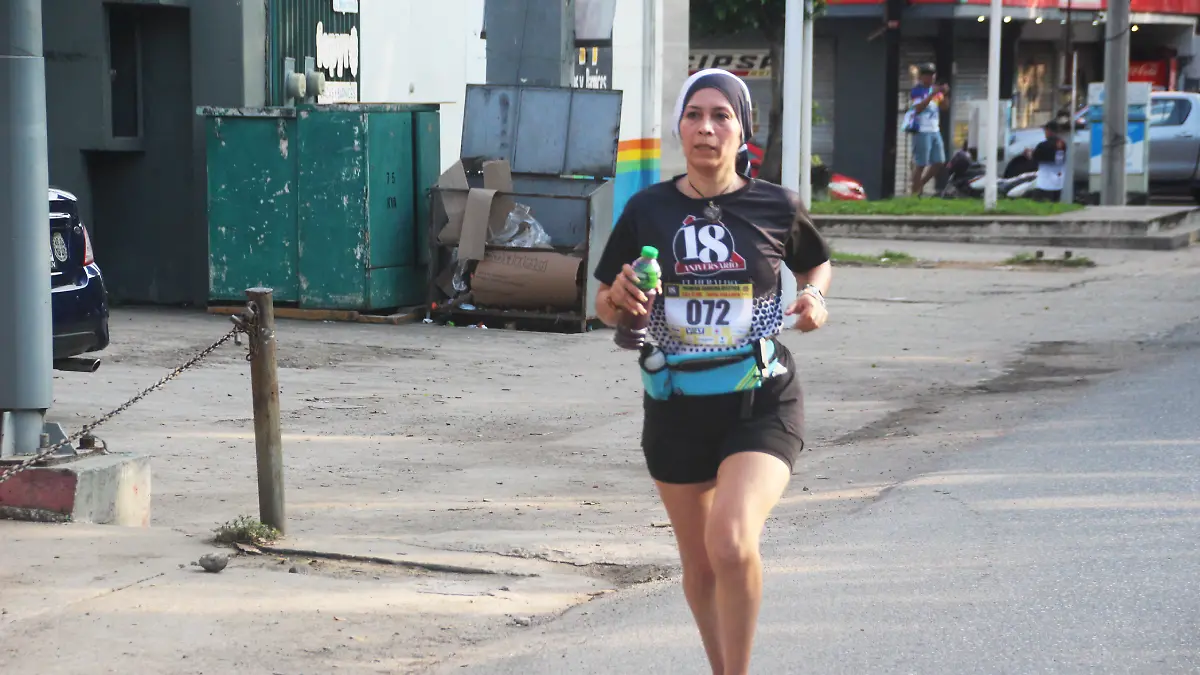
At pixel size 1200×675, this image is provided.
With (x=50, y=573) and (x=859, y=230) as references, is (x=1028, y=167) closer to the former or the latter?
(x=859, y=230)

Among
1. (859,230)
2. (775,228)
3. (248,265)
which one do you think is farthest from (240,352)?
(859,230)

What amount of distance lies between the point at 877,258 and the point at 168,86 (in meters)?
9.32

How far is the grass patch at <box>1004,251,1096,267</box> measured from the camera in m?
19.8

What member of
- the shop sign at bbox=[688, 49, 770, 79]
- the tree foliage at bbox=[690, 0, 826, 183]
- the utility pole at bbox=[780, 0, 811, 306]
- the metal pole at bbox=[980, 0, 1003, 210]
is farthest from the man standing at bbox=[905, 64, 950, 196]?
the utility pole at bbox=[780, 0, 811, 306]

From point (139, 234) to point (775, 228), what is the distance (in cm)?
1098

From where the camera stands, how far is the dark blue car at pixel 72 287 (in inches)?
344

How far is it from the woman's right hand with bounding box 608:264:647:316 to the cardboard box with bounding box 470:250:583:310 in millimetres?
9169

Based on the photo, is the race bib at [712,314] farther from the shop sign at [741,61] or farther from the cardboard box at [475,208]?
the shop sign at [741,61]

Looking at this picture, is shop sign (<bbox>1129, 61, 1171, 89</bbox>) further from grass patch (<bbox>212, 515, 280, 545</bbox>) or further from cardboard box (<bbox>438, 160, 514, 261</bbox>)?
grass patch (<bbox>212, 515, 280, 545</bbox>)

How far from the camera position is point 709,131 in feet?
15.1

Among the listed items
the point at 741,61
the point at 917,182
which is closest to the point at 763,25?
the point at 917,182

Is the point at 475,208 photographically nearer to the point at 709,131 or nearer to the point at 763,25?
the point at 709,131

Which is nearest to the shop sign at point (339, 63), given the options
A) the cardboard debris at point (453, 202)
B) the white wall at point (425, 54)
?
the white wall at point (425, 54)

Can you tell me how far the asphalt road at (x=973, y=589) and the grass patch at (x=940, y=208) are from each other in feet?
51.4
